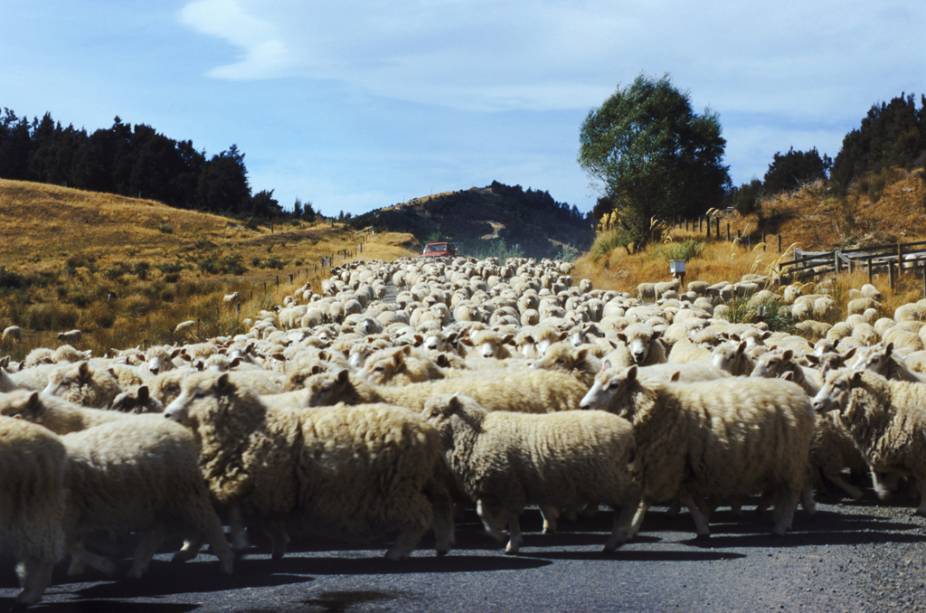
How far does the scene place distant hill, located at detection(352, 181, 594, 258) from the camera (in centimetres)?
15712

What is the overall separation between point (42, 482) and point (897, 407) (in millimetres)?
8035

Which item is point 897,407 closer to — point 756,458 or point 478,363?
point 756,458

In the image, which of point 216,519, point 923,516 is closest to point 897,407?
point 923,516

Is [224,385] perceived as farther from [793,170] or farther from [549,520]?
[793,170]

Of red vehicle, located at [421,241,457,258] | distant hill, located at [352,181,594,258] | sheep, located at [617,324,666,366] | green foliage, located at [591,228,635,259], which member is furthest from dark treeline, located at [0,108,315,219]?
sheep, located at [617,324,666,366]

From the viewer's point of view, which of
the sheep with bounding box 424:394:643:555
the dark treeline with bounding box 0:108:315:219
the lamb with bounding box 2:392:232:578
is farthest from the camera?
the dark treeline with bounding box 0:108:315:219

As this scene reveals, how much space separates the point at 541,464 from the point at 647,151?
4303cm

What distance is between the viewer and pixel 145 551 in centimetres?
905

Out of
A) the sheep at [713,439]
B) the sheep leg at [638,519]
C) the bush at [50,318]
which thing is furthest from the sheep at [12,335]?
the sheep leg at [638,519]

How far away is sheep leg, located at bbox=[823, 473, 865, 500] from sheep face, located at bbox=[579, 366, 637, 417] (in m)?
3.11

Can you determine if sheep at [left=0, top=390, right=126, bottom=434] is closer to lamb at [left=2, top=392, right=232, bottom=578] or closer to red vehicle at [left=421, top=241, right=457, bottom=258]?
lamb at [left=2, top=392, right=232, bottom=578]

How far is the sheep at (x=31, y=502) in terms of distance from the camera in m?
7.86

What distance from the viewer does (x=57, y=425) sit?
33.0ft

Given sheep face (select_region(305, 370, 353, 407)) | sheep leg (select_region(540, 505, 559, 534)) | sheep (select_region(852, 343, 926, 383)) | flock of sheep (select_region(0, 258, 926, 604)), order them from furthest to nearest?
sheep (select_region(852, 343, 926, 383))
sheep face (select_region(305, 370, 353, 407))
sheep leg (select_region(540, 505, 559, 534))
flock of sheep (select_region(0, 258, 926, 604))
